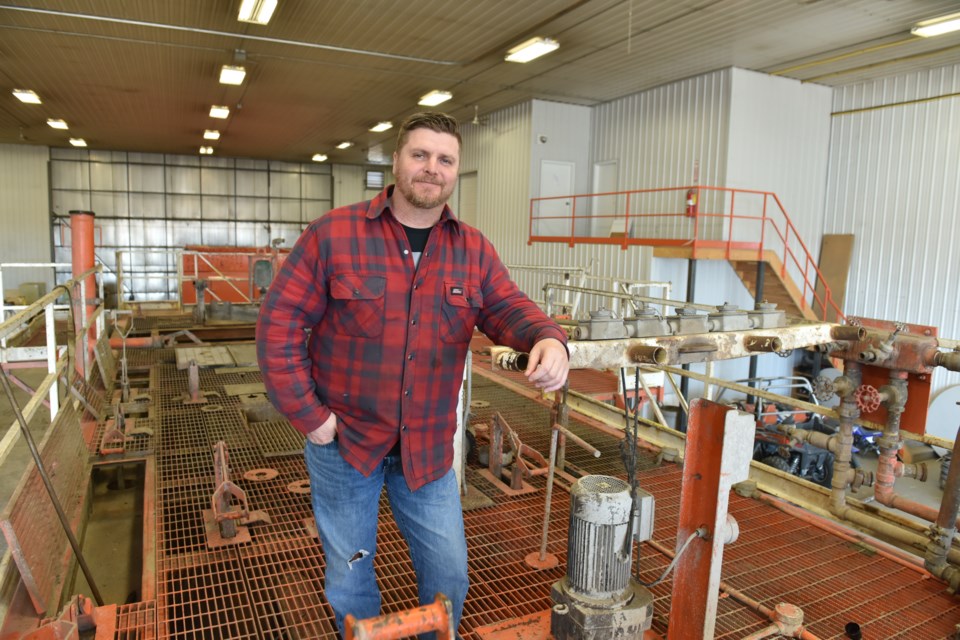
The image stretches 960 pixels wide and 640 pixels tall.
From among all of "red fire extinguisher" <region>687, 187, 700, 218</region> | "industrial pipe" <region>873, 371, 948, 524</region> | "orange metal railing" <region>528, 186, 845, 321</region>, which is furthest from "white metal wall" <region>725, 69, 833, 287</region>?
"industrial pipe" <region>873, 371, 948, 524</region>

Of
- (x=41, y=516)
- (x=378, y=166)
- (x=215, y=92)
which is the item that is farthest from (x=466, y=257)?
(x=378, y=166)

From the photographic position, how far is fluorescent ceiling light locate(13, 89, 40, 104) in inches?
541

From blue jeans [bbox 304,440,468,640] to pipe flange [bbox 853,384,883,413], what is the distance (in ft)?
8.74

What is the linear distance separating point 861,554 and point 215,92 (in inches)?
583

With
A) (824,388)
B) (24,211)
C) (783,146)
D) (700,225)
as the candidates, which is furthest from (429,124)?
(24,211)

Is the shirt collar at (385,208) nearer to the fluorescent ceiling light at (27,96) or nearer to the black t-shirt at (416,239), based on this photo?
the black t-shirt at (416,239)

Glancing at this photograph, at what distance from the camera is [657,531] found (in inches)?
147

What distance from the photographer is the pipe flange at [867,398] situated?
11.8 feet

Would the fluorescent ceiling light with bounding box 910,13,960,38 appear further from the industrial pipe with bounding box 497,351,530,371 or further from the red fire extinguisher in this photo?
the industrial pipe with bounding box 497,351,530,371

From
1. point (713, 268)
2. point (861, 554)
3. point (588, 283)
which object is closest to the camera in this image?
point (861, 554)

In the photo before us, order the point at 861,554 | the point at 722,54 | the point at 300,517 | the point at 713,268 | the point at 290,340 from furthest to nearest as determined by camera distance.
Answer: the point at 713,268, the point at 722,54, the point at 300,517, the point at 861,554, the point at 290,340

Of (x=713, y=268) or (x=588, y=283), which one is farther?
(x=588, y=283)

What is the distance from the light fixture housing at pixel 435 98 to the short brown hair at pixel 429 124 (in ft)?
41.1

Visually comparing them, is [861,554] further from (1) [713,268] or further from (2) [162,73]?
(2) [162,73]
